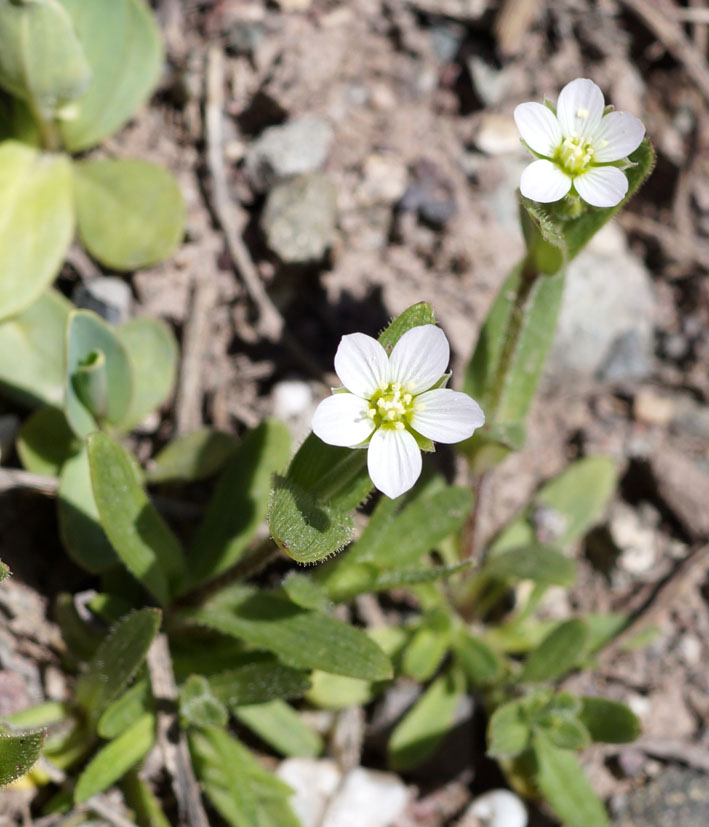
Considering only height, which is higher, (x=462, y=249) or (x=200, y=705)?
(x=462, y=249)

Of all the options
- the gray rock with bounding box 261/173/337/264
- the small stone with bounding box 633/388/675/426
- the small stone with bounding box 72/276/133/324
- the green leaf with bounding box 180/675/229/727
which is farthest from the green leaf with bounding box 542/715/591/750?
the small stone with bounding box 72/276/133/324

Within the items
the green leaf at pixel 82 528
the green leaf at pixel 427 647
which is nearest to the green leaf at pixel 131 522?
the green leaf at pixel 82 528

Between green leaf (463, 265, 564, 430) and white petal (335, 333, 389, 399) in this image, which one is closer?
white petal (335, 333, 389, 399)

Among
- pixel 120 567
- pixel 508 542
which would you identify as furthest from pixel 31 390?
pixel 508 542

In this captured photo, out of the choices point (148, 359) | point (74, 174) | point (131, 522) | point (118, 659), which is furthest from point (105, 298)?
point (118, 659)

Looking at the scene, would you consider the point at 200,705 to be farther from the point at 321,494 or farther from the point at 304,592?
the point at 321,494

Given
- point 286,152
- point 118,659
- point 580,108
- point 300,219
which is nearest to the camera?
point 580,108

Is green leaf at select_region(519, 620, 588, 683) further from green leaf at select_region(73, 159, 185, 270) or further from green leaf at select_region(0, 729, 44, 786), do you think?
green leaf at select_region(73, 159, 185, 270)
